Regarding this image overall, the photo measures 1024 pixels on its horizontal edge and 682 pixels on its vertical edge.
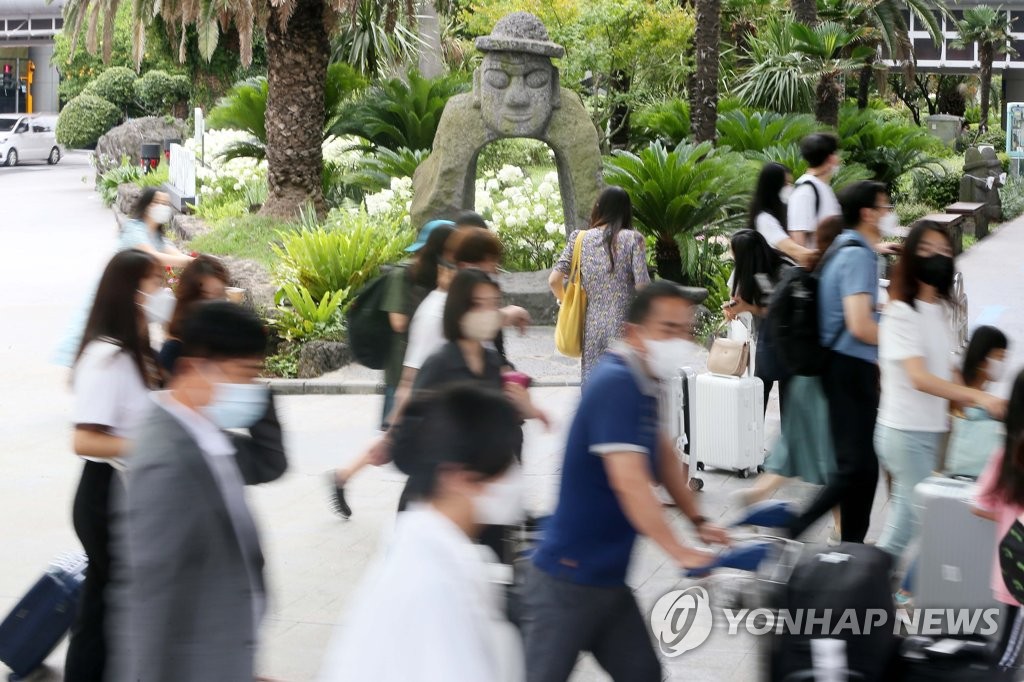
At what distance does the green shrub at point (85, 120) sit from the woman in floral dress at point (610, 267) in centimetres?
3711

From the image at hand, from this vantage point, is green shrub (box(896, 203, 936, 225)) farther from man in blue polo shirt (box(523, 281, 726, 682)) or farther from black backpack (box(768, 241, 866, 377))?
man in blue polo shirt (box(523, 281, 726, 682))

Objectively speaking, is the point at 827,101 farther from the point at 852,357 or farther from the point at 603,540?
the point at 603,540

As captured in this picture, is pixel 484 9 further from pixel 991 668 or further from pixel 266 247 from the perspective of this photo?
pixel 991 668

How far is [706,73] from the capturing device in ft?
62.8

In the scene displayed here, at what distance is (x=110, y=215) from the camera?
2592 cm

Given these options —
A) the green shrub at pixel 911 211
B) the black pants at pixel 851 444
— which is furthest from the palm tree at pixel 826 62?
the black pants at pixel 851 444

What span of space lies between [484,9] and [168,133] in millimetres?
7529

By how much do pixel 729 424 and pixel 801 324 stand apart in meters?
1.97

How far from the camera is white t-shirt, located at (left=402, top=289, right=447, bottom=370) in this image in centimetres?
584

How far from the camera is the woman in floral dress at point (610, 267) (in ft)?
23.9

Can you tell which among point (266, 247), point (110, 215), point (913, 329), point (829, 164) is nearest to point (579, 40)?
point (110, 215)

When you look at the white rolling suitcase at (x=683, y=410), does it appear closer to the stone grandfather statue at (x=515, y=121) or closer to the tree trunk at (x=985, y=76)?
the stone grandfather statue at (x=515, y=121)

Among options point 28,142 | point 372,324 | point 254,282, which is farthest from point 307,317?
point 28,142

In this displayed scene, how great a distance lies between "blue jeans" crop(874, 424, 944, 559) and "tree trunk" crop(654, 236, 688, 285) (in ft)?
29.4
